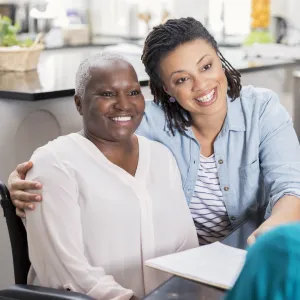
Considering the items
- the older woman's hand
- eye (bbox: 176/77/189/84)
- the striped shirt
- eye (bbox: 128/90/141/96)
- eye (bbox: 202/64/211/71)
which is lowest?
the striped shirt

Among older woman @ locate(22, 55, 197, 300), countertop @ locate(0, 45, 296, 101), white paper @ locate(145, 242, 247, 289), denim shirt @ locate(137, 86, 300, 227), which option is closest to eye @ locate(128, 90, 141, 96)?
older woman @ locate(22, 55, 197, 300)

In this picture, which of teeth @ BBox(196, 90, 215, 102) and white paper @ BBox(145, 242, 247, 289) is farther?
teeth @ BBox(196, 90, 215, 102)

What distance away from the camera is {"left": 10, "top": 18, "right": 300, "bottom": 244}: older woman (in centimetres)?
143

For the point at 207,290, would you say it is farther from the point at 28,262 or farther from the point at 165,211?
the point at 28,262

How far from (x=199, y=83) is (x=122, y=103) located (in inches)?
10.6

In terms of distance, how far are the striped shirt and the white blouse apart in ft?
0.70

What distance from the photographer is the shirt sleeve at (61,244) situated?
1.10 meters

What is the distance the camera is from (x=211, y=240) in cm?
153

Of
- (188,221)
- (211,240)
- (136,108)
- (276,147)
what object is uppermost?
(136,108)

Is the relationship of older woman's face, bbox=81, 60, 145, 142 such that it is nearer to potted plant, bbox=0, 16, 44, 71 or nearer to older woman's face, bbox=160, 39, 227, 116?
older woman's face, bbox=160, 39, 227, 116

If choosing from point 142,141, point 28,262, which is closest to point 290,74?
point 142,141

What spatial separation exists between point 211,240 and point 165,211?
321mm

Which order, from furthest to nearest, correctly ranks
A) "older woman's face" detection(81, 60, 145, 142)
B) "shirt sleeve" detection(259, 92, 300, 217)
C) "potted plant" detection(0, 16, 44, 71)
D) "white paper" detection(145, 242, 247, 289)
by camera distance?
"potted plant" detection(0, 16, 44, 71), "shirt sleeve" detection(259, 92, 300, 217), "older woman's face" detection(81, 60, 145, 142), "white paper" detection(145, 242, 247, 289)

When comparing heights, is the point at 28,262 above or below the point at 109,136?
below
